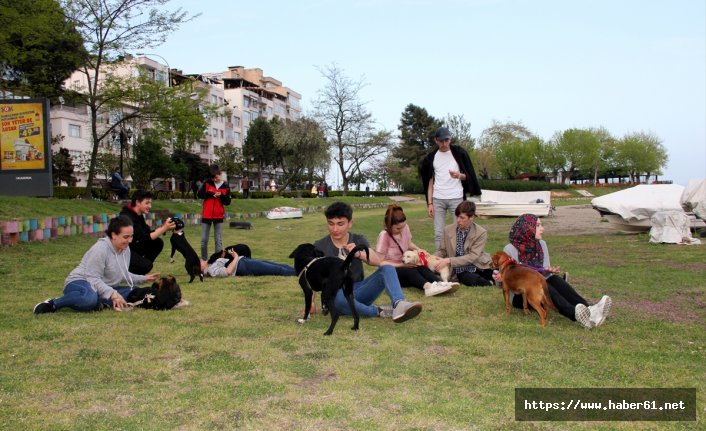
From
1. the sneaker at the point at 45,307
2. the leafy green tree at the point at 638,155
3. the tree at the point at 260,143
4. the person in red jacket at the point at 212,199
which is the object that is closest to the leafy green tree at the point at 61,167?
the tree at the point at 260,143

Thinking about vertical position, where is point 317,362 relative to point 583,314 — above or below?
below

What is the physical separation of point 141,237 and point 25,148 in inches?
410

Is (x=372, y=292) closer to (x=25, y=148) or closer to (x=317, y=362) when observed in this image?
(x=317, y=362)

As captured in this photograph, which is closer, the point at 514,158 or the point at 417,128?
the point at 514,158

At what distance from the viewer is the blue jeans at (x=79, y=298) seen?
5488mm

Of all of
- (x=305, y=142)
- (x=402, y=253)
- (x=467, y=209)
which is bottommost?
(x=402, y=253)

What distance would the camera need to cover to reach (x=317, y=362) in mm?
3939

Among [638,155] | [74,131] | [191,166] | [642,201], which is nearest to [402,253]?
[642,201]

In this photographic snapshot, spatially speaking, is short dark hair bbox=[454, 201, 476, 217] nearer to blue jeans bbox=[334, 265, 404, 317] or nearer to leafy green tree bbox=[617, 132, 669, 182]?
blue jeans bbox=[334, 265, 404, 317]

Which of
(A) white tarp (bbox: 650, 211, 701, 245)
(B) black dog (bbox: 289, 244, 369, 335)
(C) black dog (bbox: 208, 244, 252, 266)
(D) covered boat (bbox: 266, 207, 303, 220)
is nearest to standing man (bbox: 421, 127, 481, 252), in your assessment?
(C) black dog (bbox: 208, 244, 252, 266)

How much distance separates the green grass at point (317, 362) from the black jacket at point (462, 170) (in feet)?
6.85

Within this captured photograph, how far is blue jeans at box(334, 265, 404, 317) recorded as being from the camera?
208 inches

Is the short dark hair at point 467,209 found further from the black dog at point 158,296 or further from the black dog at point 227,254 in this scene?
the black dog at point 227,254

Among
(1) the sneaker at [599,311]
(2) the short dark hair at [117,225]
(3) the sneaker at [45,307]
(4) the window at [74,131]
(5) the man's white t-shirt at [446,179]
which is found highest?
(4) the window at [74,131]
